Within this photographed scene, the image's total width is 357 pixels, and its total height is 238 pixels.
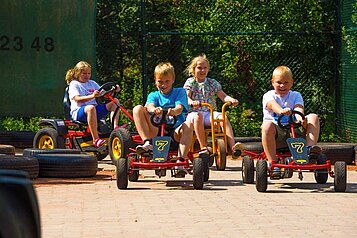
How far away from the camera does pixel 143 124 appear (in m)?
9.74

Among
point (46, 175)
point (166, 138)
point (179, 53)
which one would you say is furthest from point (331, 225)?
point (179, 53)

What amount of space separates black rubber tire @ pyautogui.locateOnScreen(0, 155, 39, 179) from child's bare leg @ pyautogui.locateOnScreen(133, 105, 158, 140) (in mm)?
1064

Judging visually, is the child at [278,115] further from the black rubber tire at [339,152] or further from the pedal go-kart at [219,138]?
the black rubber tire at [339,152]

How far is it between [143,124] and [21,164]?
1.23 metres

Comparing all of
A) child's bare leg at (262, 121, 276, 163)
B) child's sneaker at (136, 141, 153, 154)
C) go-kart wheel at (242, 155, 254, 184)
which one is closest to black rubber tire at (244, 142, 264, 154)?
A: go-kart wheel at (242, 155, 254, 184)

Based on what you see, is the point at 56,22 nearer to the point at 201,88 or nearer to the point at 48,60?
the point at 48,60

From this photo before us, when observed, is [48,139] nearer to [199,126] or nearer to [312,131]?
[199,126]

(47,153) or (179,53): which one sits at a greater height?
(179,53)

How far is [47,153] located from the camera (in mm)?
10391

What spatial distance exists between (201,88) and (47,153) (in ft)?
7.64

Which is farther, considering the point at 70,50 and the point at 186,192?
the point at 70,50

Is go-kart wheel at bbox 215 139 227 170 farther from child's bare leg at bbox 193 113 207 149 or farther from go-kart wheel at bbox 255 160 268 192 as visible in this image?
go-kart wheel at bbox 255 160 268 192

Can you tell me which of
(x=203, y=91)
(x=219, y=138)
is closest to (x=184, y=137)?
(x=219, y=138)

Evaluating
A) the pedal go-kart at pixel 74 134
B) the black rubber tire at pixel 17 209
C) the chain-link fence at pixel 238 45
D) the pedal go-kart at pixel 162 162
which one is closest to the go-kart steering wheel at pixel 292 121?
the pedal go-kart at pixel 162 162
